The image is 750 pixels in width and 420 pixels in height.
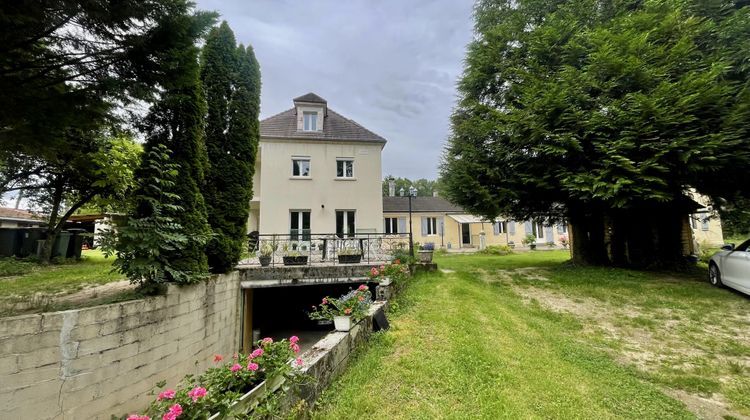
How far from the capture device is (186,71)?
5.90 m

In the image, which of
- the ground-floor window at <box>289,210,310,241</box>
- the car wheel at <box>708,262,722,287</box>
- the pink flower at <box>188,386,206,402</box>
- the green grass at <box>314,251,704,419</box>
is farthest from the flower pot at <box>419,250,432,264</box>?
the pink flower at <box>188,386,206,402</box>

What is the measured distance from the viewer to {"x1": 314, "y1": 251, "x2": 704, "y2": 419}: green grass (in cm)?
351

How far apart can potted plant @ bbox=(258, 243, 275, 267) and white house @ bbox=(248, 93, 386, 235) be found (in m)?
4.99

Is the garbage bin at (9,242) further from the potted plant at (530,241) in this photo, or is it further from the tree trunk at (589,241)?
the potted plant at (530,241)

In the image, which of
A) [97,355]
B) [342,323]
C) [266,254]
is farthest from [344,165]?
[97,355]

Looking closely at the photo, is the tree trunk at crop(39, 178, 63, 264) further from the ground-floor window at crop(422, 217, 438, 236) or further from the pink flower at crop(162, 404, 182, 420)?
the ground-floor window at crop(422, 217, 438, 236)

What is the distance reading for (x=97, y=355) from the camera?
4.96 metres

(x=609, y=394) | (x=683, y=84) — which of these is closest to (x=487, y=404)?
(x=609, y=394)

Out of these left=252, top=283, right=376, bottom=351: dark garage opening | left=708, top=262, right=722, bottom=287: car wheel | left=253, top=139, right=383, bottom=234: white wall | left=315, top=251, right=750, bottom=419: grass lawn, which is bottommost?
left=252, top=283, right=376, bottom=351: dark garage opening

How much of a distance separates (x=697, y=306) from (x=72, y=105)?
14.9 metres

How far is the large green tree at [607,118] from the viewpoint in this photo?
9234mm

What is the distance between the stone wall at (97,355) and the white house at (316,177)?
10.7 meters

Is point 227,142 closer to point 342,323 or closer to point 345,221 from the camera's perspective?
point 342,323

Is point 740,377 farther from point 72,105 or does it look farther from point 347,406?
point 72,105
